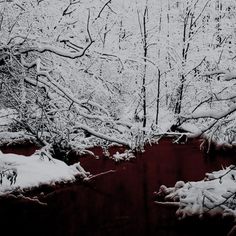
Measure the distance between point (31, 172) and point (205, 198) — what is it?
4.12 meters

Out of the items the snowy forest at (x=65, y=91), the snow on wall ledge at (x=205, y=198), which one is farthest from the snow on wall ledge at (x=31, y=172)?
the snow on wall ledge at (x=205, y=198)

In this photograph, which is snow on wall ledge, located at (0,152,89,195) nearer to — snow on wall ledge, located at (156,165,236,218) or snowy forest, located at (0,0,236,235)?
snowy forest, located at (0,0,236,235)

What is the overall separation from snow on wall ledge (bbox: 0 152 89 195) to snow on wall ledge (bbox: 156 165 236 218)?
2.54 meters

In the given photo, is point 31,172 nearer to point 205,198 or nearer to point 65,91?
point 65,91

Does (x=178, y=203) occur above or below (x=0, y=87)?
below

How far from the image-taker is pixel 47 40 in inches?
393

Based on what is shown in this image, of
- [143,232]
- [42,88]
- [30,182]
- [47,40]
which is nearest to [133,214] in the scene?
[143,232]

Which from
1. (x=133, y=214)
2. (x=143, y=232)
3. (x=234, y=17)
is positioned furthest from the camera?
(x=234, y=17)

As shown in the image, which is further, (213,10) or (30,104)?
(213,10)

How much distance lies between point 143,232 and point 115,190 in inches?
101

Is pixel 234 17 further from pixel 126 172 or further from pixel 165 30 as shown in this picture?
pixel 126 172

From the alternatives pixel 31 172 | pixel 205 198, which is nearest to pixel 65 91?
pixel 31 172

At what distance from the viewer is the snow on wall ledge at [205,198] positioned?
677cm

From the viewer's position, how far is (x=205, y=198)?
7172 mm
